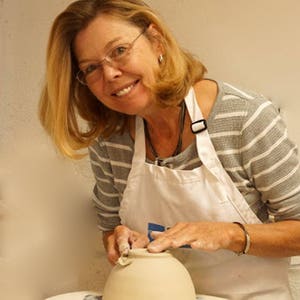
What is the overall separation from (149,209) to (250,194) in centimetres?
22

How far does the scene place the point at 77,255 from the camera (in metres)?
1.33

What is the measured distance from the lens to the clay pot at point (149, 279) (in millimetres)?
786

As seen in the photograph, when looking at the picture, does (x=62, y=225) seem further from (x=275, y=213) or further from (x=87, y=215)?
(x=275, y=213)

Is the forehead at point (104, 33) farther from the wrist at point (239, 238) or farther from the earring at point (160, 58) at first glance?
the wrist at point (239, 238)

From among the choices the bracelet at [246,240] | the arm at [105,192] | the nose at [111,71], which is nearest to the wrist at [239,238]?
the bracelet at [246,240]

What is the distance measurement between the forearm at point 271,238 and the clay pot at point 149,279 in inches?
5.3

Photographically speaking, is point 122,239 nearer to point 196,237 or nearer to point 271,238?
point 196,237

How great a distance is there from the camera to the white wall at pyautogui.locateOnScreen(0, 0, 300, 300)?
1200mm

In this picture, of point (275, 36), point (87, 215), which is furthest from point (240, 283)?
point (275, 36)

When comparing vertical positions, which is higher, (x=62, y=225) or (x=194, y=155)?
(x=194, y=155)

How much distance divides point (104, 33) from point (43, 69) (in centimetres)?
54

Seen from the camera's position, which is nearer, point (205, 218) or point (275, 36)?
point (205, 218)

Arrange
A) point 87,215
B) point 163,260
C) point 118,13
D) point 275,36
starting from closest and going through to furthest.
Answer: point 163,260
point 118,13
point 275,36
point 87,215

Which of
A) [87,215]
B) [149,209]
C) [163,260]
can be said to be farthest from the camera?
[87,215]
